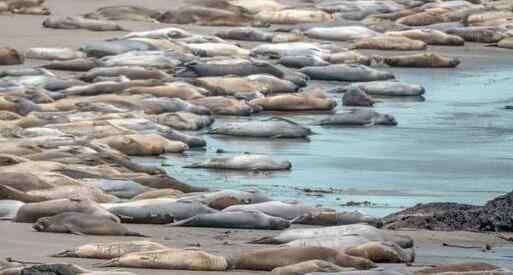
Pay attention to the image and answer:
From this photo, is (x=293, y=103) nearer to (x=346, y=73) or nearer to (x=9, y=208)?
(x=346, y=73)

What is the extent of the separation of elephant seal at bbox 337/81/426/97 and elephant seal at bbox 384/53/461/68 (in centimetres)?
239

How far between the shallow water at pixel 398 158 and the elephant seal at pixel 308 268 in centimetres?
257

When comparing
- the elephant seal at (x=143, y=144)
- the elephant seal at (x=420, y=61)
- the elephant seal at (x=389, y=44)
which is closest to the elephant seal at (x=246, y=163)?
the elephant seal at (x=143, y=144)

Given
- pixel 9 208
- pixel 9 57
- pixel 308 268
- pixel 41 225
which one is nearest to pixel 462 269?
pixel 308 268

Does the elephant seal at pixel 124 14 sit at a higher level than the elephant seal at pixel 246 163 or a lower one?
higher

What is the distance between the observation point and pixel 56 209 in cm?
714

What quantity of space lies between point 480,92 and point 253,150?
15.5 feet

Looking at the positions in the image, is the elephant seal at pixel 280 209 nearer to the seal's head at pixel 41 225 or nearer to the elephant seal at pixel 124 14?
the seal's head at pixel 41 225

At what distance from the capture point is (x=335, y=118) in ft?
40.7

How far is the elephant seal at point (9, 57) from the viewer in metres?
15.0

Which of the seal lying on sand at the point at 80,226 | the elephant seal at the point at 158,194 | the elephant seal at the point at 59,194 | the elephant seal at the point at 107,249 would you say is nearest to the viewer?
the elephant seal at the point at 107,249

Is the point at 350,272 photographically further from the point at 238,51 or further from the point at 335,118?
the point at 238,51

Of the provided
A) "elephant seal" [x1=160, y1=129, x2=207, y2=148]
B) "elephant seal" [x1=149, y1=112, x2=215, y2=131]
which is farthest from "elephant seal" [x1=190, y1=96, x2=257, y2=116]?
"elephant seal" [x1=160, y1=129, x2=207, y2=148]

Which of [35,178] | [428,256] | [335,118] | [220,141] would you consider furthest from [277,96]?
[428,256]
